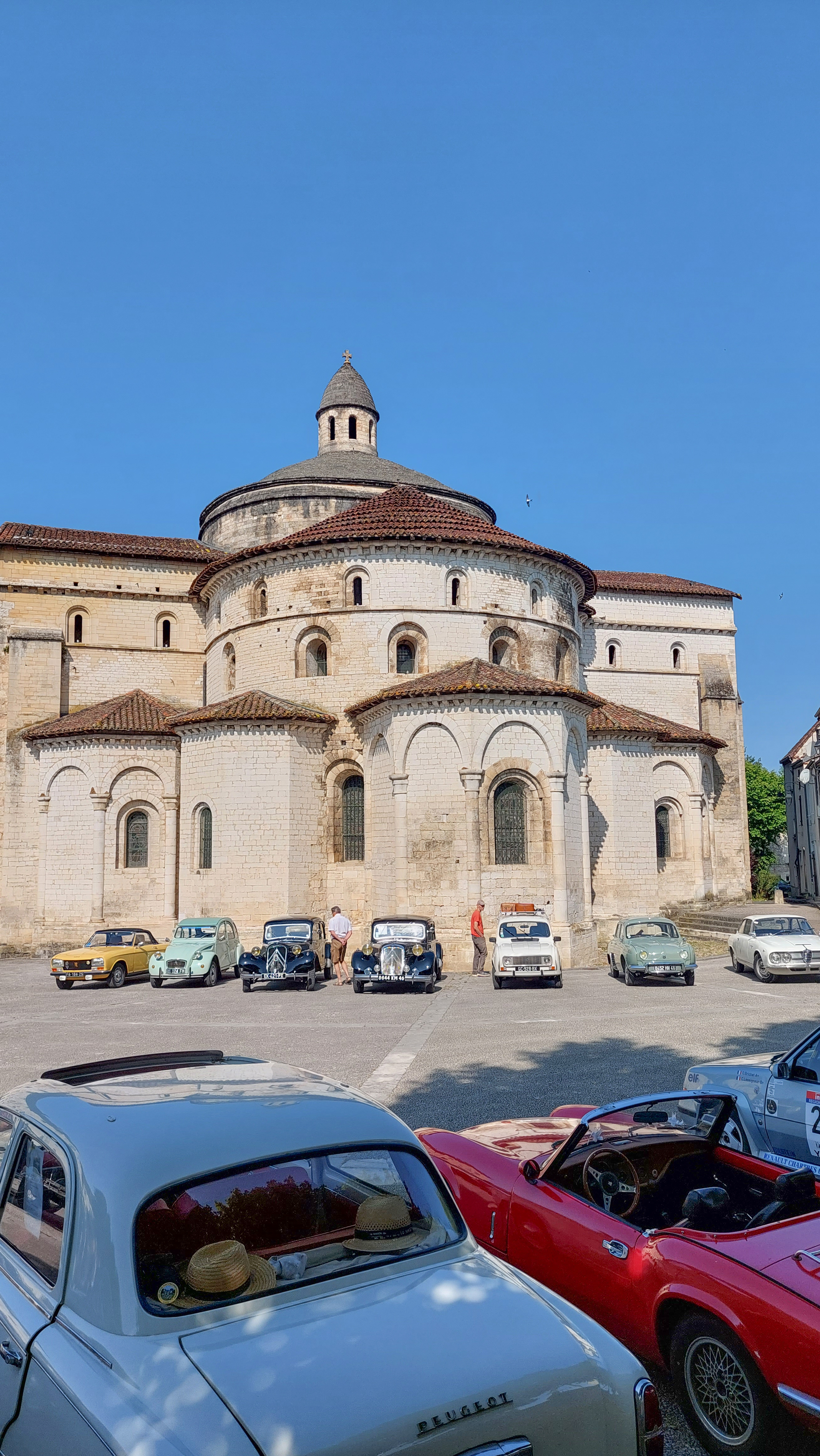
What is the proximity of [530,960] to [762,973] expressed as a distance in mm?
4764

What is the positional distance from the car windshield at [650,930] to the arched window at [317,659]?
12.0 meters

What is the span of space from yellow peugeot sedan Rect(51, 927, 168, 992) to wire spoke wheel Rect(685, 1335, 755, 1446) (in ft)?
64.1

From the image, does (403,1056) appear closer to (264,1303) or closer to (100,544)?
(264,1303)

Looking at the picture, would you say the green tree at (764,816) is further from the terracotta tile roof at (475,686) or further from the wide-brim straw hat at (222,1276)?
the wide-brim straw hat at (222,1276)

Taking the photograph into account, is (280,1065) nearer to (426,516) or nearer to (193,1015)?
(193,1015)

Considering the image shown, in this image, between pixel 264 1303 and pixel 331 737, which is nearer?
pixel 264 1303

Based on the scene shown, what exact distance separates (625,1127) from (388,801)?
20.3m

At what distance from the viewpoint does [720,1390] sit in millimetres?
3809

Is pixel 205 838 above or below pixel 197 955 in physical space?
above

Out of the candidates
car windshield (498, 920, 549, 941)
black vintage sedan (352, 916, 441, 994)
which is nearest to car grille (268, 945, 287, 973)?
black vintage sedan (352, 916, 441, 994)

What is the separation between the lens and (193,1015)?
16406mm

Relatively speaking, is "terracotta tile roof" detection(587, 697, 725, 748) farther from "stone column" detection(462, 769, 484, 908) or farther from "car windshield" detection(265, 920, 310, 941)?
"car windshield" detection(265, 920, 310, 941)

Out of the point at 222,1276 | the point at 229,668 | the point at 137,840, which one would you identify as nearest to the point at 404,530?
the point at 229,668

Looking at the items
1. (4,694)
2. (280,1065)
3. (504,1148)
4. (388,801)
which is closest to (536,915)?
(388,801)
